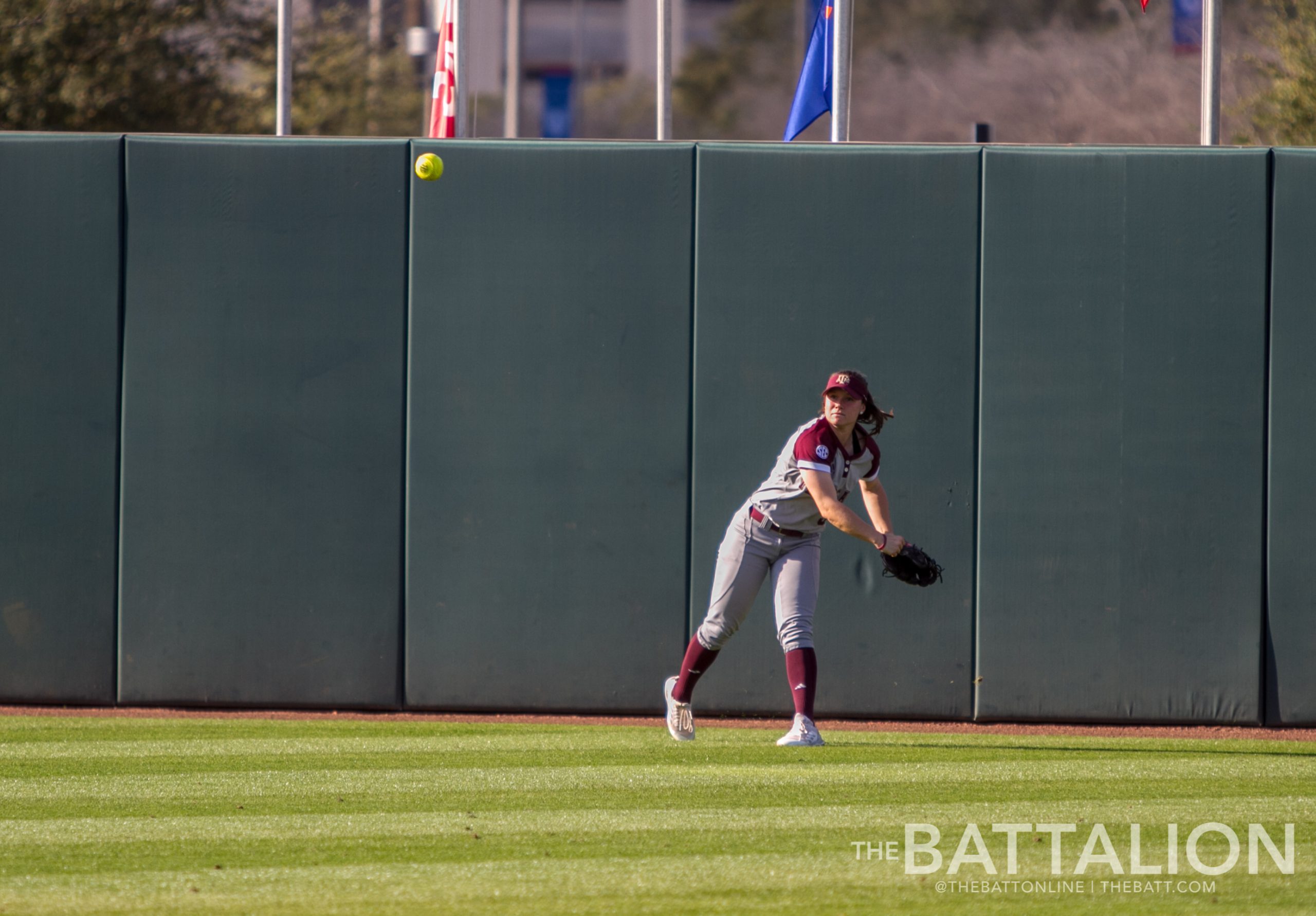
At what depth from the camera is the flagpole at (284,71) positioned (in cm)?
898

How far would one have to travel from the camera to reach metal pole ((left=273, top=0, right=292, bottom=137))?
29.5 ft

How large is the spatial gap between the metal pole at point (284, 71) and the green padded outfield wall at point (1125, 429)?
13.9 feet

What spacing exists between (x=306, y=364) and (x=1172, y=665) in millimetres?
4913

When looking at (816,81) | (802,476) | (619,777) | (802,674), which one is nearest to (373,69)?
(816,81)

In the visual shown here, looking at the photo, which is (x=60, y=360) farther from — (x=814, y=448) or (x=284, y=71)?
(x=814, y=448)

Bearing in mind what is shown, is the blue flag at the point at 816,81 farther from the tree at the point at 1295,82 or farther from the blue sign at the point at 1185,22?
the blue sign at the point at 1185,22

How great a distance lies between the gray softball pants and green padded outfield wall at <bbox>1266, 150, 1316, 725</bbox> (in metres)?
2.73

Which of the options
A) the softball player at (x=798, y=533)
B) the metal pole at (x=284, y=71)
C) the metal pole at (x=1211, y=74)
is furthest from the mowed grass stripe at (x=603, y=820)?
the metal pole at (x=284, y=71)

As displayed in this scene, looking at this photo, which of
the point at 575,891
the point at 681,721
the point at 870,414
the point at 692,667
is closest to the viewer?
the point at 575,891

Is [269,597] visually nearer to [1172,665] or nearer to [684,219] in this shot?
[684,219]

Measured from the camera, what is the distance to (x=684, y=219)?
790 cm

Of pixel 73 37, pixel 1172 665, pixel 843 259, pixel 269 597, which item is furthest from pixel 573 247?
pixel 73 37

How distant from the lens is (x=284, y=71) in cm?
928

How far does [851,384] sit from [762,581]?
1011 mm
